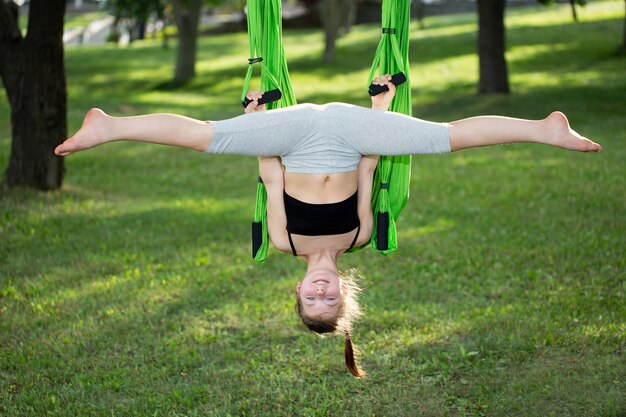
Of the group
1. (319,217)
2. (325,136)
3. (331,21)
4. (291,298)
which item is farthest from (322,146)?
(331,21)

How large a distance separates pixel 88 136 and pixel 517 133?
1.88 metres

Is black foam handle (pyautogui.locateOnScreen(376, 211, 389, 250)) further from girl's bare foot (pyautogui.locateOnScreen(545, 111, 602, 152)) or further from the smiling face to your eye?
girl's bare foot (pyautogui.locateOnScreen(545, 111, 602, 152))

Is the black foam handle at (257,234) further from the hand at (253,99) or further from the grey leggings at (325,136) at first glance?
the hand at (253,99)

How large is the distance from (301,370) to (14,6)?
571 centimetres

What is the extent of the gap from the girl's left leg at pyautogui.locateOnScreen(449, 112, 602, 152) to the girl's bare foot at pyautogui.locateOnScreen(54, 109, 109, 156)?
156cm

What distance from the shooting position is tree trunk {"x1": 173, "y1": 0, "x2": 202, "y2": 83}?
65.1 feet

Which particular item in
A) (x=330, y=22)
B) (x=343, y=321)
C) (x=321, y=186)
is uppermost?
(x=321, y=186)

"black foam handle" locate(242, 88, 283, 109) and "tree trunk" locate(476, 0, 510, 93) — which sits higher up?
"black foam handle" locate(242, 88, 283, 109)

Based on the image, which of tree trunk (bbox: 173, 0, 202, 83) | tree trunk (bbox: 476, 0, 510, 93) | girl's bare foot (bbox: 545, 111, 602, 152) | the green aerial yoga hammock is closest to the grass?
the green aerial yoga hammock

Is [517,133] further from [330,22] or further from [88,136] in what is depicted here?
[330,22]

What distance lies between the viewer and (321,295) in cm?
406

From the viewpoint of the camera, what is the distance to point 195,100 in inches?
684

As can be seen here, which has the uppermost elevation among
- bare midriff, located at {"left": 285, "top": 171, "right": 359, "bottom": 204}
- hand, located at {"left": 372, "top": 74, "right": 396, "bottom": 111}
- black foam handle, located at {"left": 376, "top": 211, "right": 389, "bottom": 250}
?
hand, located at {"left": 372, "top": 74, "right": 396, "bottom": 111}

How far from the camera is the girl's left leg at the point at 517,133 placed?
3551mm
